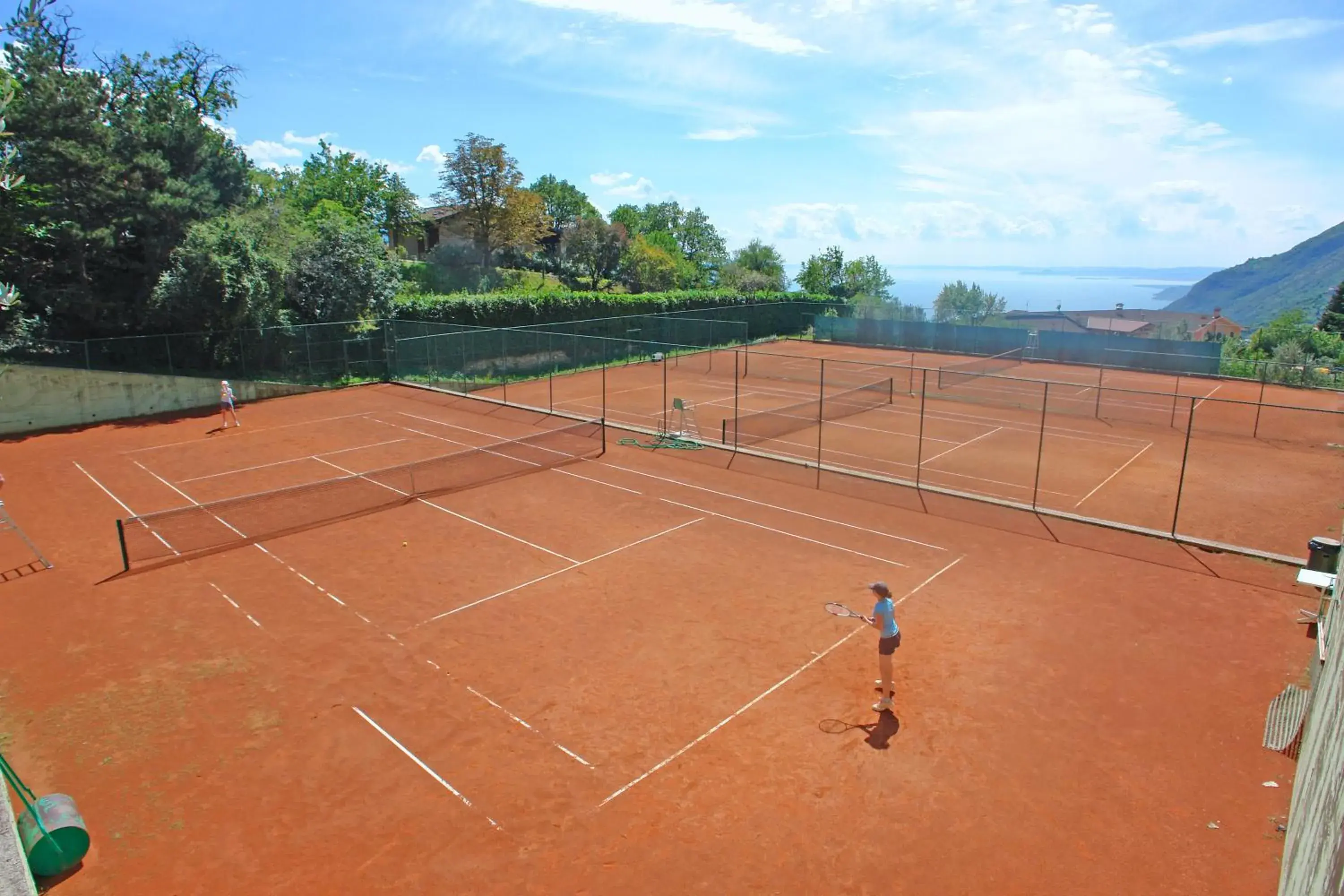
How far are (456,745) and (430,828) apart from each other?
134 cm

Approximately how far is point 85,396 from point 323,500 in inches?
599

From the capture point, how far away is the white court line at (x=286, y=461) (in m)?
19.7

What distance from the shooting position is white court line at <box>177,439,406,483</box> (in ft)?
64.5

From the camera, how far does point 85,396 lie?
2625cm

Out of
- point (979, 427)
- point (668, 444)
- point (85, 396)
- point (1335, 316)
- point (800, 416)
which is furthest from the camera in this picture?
point (1335, 316)

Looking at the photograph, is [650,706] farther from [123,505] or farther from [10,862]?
[123,505]

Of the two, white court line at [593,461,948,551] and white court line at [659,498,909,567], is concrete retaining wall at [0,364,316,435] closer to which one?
white court line at [593,461,948,551]

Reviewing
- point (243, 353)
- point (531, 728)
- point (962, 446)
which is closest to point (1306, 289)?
point (962, 446)

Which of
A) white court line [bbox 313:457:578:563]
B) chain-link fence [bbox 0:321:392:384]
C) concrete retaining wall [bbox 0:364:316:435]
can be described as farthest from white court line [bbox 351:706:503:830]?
chain-link fence [bbox 0:321:392:384]

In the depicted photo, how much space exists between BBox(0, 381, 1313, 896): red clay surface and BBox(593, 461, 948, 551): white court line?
0.17 meters

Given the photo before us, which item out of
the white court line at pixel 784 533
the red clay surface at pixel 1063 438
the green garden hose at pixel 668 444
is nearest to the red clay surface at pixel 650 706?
the white court line at pixel 784 533

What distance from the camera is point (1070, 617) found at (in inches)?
482

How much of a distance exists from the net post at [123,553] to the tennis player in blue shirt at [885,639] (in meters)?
12.5

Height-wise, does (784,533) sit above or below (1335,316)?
below
